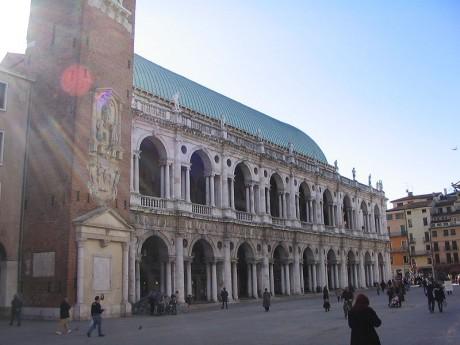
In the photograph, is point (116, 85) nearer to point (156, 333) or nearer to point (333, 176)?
point (156, 333)

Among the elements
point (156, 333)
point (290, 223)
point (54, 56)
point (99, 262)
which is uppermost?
point (54, 56)

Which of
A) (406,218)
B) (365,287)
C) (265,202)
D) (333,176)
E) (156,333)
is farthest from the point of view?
(406,218)

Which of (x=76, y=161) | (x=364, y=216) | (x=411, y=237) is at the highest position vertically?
(x=364, y=216)

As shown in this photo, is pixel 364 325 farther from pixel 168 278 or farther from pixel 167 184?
pixel 167 184

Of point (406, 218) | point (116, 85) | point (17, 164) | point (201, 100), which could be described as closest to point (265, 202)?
point (201, 100)

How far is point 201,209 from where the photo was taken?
37.8 m

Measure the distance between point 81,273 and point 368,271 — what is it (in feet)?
156

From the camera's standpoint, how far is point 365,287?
208ft

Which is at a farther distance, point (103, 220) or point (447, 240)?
point (447, 240)

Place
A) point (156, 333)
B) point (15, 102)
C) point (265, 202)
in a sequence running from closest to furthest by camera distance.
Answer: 1. point (156, 333)
2. point (15, 102)
3. point (265, 202)

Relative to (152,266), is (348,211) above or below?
above

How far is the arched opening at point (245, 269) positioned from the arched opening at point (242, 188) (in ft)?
11.1

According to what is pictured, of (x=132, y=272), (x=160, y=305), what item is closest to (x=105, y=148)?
(x=132, y=272)

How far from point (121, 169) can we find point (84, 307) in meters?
8.09
